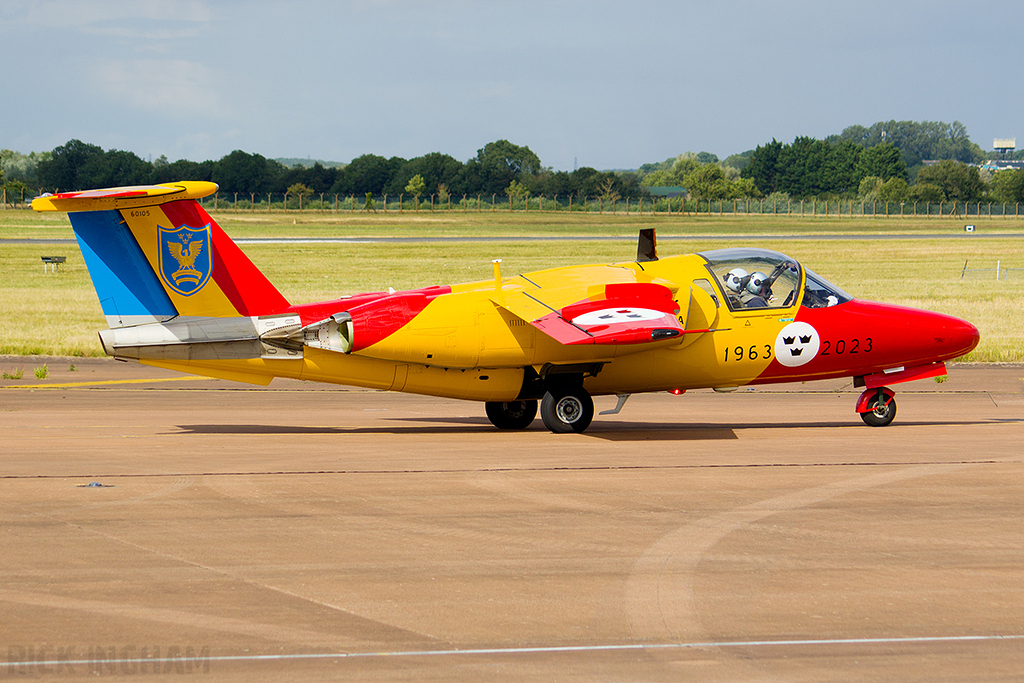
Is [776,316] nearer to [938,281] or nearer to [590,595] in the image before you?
[590,595]

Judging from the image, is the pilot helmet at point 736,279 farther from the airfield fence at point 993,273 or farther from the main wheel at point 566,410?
the airfield fence at point 993,273

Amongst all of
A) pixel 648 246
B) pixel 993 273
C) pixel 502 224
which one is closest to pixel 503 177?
pixel 502 224

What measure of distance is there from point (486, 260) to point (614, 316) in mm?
46040

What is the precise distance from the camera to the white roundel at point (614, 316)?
1469 cm

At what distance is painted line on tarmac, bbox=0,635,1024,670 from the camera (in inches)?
261

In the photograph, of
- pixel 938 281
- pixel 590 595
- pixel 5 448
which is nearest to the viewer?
pixel 590 595

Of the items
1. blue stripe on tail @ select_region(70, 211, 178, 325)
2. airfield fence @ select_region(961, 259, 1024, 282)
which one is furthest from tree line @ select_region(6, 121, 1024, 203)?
blue stripe on tail @ select_region(70, 211, 178, 325)

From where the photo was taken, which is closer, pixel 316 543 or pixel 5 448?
pixel 316 543

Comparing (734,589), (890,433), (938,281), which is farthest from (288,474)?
(938,281)

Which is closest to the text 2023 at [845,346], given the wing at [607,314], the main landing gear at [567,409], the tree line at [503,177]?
the wing at [607,314]

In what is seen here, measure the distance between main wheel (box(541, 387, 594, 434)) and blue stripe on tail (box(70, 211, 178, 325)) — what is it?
570cm

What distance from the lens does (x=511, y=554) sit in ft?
29.9

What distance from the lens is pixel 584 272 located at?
16078 mm

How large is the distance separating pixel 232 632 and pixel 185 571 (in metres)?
1.48
